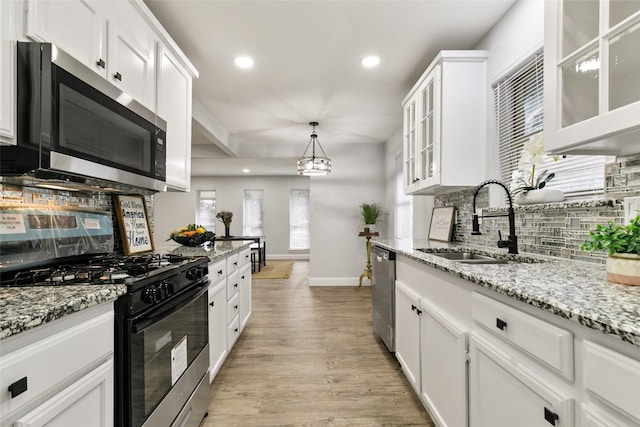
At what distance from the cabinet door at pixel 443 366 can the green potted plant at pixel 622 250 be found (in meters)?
0.55

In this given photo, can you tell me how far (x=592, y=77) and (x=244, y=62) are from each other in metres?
2.52

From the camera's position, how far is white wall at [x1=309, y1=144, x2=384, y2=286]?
527 cm

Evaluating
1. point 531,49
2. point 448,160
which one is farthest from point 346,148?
point 531,49

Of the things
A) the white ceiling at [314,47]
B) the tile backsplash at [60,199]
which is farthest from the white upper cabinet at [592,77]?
the tile backsplash at [60,199]

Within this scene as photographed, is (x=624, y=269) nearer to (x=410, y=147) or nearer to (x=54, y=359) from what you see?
(x=54, y=359)

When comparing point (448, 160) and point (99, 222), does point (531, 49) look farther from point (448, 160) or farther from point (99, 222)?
point (99, 222)

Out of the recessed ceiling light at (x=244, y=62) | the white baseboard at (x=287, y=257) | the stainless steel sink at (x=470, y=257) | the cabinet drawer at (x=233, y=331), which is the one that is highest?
the recessed ceiling light at (x=244, y=62)

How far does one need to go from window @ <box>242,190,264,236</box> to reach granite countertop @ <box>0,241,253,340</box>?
8173 mm

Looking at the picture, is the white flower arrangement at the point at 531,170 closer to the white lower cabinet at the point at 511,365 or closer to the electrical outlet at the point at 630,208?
the electrical outlet at the point at 630,208

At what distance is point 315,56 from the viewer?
8.69ft

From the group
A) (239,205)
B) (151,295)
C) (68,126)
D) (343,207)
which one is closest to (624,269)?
(151,295)

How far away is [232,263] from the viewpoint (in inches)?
100

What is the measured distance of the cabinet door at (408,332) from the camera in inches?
71.6

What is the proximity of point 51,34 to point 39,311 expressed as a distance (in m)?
1.09
